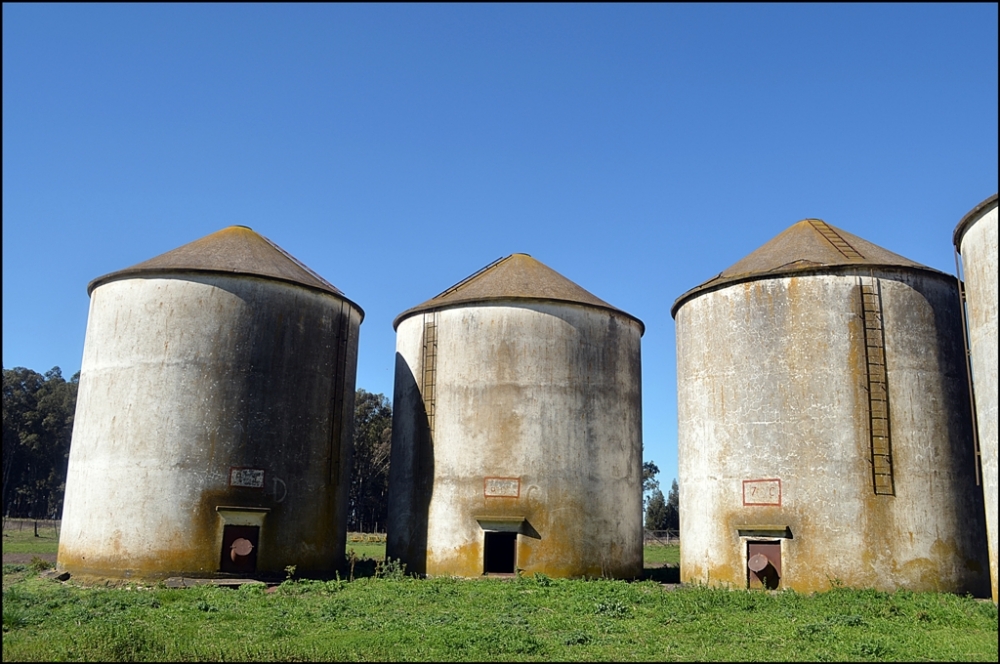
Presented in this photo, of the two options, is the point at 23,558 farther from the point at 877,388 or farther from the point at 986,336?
the point at 986,336

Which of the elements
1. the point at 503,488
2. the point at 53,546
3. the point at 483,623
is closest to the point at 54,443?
the point at 53,546

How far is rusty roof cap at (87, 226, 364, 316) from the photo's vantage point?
22969 millimetres

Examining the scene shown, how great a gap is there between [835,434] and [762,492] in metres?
2.15

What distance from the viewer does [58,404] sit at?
70875 millimetres

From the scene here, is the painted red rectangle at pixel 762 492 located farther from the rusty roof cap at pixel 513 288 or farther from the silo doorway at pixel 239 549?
the silo doorway at pixel 239 549

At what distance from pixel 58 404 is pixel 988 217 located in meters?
72.1

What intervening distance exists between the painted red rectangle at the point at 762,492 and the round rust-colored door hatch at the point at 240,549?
1226 cm

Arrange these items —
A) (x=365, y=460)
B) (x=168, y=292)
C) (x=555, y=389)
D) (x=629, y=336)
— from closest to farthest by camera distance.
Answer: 1. (x=168, y=292)
2. (x=555, y=389)
3. (x=629, y=336)
4. (x=365, y=460)

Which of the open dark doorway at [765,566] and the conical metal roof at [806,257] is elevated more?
the conical metal roof at [806,257]

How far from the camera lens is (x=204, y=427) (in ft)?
71.6

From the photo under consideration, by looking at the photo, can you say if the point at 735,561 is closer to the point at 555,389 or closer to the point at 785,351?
the point at 785,351

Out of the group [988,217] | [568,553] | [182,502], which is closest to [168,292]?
[182,502]

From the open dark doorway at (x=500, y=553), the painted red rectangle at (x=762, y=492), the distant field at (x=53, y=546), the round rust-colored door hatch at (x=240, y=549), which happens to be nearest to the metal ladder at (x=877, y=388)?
the painted red rectangle at (x=762, y=492)

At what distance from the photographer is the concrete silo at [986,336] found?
15.6 metres
